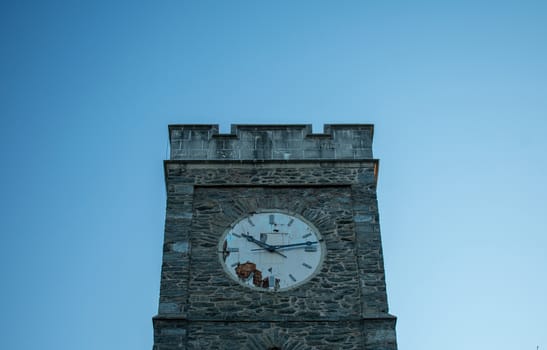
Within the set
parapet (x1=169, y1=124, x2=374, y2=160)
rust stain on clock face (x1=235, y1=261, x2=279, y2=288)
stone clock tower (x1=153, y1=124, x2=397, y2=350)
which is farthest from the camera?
parapet (x1=169, y1=124, x2=374, y2=160)

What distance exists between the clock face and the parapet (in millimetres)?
1739

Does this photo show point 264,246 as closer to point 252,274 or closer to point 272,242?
point 272,242

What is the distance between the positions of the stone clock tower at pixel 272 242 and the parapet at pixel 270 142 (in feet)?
0.07

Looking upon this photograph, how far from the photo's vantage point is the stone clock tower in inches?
736

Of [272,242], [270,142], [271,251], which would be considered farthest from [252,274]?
[270,142]

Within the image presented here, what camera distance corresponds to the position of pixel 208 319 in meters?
18.8

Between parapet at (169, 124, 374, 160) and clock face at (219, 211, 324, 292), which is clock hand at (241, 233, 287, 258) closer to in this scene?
clock face at (219, 211, 324, 292)

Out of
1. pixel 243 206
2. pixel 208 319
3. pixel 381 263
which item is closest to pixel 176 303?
pixel 208 319

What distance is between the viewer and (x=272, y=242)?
66.1 ft

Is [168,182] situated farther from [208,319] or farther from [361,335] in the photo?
[361,335]

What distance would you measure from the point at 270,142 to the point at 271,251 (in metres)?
2.93

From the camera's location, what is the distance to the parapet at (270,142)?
2173cm

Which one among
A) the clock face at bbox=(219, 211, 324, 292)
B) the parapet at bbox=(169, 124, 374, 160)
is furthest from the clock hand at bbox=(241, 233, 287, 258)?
the parapet at bbox=(169, 124, 374, 160)

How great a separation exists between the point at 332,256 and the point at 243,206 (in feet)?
7.01
